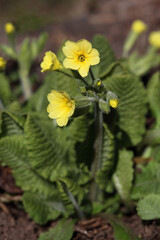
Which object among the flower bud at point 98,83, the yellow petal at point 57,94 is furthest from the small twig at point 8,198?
the flower bud at point 98,83

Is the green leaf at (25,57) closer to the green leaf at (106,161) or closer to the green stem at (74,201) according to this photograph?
the green leaf at (106,161)

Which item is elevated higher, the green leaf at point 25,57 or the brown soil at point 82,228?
the green leaf at point 25,57

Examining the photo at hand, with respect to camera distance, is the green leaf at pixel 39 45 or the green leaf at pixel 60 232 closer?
the green leaf at pixel 60 232

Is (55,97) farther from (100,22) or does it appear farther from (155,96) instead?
(100,22)

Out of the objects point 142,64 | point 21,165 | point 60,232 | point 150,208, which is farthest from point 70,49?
point 142,64

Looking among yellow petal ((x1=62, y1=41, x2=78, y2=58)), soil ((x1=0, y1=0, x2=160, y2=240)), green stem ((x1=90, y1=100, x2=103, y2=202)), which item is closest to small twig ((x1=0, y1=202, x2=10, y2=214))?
soil ((x1=0, y1=0, x2=160, y2=240))

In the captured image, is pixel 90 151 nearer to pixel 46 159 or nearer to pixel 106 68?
pixel 46 159
